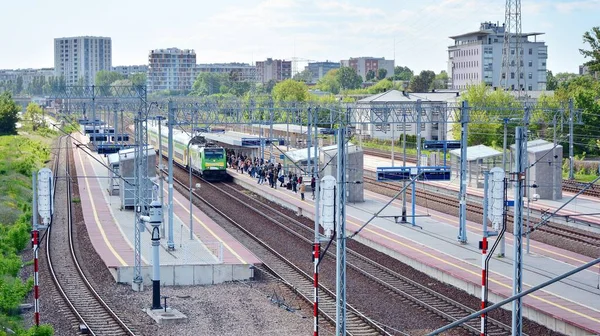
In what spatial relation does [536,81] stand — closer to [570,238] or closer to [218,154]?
[218,154]

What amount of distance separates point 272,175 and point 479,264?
83.8ft

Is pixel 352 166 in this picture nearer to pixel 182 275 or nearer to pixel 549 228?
pixel 549 228

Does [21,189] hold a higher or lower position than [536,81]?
lower

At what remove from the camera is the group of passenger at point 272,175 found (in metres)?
49.6

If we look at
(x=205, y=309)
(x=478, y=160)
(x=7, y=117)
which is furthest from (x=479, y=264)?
(x=7, y=117)

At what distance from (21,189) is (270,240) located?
1625cm

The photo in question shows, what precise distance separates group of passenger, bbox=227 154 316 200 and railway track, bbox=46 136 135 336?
1298 centimetres

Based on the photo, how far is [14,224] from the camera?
34.8 metres

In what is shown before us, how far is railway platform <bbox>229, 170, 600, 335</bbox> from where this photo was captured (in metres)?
21.2

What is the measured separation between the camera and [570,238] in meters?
33.5

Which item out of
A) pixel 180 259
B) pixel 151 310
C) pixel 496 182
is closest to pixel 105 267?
pixel 180 259

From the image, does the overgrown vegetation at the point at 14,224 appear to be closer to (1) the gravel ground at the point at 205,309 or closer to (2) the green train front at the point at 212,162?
(1) the gravel ground at the point at 205,309

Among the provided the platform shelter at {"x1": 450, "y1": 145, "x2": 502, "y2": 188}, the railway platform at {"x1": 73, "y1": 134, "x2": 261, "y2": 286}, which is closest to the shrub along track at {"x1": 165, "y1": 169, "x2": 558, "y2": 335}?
the railway platform at {"x1": 73, "y1": 134, "x2": 261, "y2": 286}

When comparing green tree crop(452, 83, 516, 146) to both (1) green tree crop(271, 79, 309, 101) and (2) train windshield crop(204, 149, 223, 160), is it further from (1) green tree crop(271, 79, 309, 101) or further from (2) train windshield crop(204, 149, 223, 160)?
(1) green tree crop(271, 79, 309, 101)
